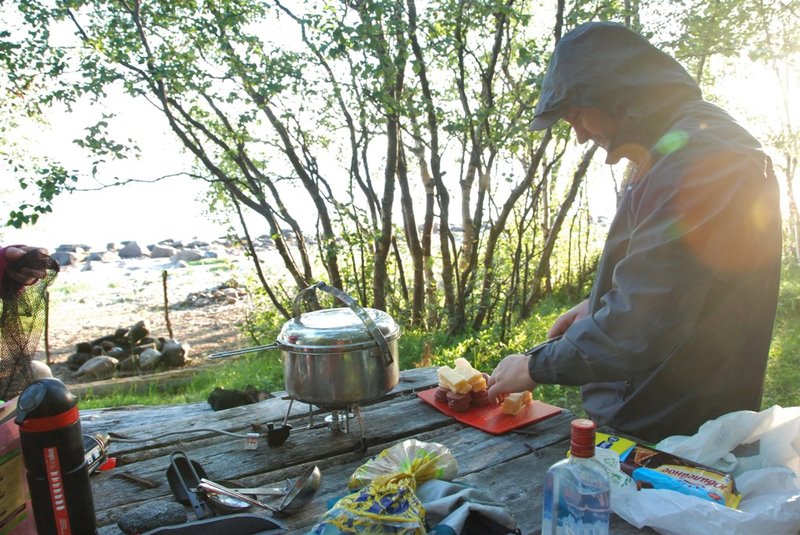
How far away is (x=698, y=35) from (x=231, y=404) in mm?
5675

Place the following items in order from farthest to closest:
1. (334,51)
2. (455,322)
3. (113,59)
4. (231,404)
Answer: (455,322) → (113,59) → (334,51) → (231,404)

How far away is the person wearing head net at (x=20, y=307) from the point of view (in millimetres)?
2637

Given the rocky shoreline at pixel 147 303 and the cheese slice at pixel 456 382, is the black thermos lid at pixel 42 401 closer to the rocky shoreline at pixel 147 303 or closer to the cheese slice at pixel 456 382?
the cheese slice at pixel 456 382

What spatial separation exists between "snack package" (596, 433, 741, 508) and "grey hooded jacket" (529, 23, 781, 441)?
252 millimetres

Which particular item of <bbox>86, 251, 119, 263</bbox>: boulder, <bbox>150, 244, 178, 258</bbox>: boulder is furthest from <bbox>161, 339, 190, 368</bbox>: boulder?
<bbox>150, 244, 178, 258</bbox>: boulder

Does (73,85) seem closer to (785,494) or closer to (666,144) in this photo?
(666,144)

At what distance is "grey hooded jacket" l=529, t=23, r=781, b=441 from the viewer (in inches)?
67.1

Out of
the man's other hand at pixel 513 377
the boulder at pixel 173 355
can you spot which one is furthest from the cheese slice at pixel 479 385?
the boulder at pixel 173 355

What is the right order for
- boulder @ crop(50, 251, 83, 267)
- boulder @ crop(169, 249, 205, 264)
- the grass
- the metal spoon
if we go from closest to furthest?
the metal spoon
the grass
boulder @ crop(50, 251, 83, 267)
boulder @ crop(169, 249, 205, 264)

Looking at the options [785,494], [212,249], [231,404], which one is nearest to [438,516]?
[785,494]

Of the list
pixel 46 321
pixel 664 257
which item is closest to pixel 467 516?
pixel 664 257

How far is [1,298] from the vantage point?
271 cm

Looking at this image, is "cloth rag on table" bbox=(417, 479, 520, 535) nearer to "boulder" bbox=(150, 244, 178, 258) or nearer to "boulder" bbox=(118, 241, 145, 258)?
"boulder" bbox=(150, 244, 178, 258)

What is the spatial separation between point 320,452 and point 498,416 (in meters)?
0.79
